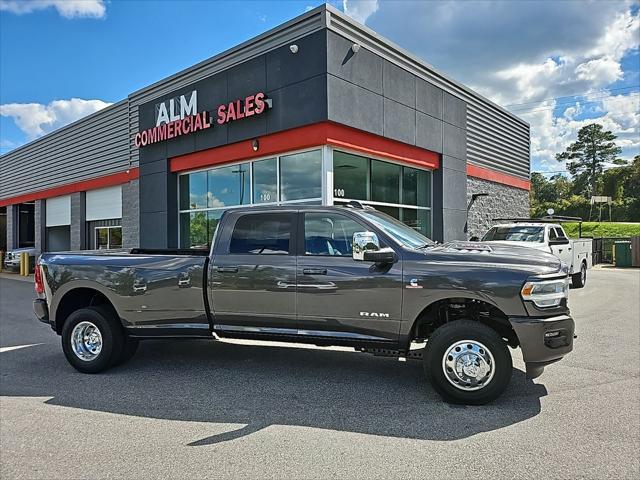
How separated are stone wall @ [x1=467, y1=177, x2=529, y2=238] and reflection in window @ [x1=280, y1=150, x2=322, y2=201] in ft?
25.4

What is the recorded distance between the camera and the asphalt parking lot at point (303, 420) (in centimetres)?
354

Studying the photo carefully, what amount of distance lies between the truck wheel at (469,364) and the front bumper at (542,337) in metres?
0.19

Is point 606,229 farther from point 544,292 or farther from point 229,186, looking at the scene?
point 544,292

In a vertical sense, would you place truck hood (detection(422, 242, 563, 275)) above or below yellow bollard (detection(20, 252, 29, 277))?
above

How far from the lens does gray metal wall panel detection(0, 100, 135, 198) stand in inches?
723

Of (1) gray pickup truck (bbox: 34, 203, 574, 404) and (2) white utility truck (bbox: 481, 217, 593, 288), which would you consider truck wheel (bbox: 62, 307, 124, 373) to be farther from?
(2) white utility truck (bbox: 481, 217, 593, 288)

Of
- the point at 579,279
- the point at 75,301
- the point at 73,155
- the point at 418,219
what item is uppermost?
the point at 73,155

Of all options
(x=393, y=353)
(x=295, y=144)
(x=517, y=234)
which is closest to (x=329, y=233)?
(x=393, y=353)

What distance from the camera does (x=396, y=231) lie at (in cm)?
556

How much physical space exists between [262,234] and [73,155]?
19.0 meters

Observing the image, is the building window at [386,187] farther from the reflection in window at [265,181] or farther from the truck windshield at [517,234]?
the truck windshield at [517,234]

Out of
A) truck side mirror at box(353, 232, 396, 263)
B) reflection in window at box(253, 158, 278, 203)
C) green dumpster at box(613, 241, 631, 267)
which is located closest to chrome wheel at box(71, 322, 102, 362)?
truck side mirror at box(353, 232, 396, 263)

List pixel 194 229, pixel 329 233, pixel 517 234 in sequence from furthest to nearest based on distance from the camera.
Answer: pixel 194 229 → pixel 517 234 → pixel 329 233

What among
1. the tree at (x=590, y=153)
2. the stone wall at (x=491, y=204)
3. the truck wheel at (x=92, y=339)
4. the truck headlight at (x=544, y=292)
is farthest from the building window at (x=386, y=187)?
the tree at (x=590, y=153)
